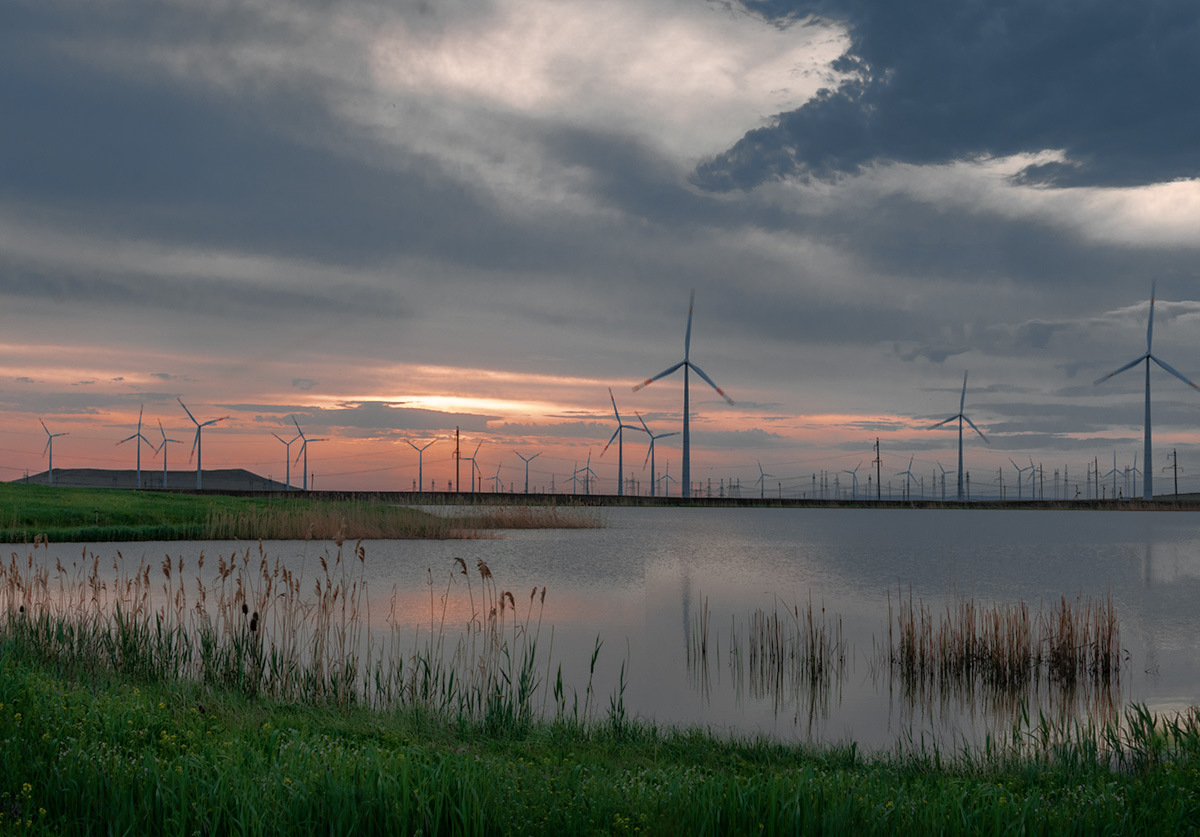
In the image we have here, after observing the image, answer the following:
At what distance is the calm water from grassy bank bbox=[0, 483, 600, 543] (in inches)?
106

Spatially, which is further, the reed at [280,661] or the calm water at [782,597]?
the calm water at [782,597]

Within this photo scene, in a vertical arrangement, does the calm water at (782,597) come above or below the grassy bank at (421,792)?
below

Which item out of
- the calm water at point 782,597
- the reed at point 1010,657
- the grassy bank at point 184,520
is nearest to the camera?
the calm water at point 782,597

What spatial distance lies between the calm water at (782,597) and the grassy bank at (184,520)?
8.87 feet

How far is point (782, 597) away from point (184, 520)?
1653 inches

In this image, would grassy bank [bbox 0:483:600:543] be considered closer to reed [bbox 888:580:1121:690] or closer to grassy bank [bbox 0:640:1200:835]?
reed [bbox 888:580:1121:690]

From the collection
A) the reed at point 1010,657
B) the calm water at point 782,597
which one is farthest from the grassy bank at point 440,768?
the reed at point 1010,657

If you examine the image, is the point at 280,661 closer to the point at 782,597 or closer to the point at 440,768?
the point at 440,768

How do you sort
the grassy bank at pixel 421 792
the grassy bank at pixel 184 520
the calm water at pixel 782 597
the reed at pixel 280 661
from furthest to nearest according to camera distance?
the grassy bank at pixel 184 520, the calm water at pixel 782 597, the reed at pixel 280 661, the grassy bank at pixel 421 792

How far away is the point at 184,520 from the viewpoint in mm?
57156

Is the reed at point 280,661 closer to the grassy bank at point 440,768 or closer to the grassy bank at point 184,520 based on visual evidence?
the grassy bank at point 440,768

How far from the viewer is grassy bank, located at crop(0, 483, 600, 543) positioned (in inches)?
1982

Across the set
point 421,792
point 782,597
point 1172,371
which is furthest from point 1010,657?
point 1172,371

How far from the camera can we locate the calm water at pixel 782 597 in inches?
683
